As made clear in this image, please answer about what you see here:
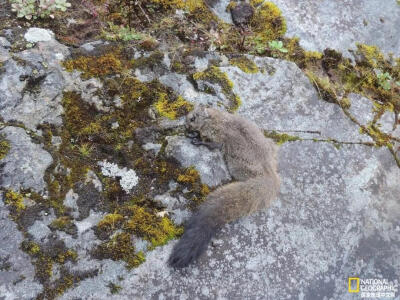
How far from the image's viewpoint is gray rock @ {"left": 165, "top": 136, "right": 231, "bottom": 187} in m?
3.97

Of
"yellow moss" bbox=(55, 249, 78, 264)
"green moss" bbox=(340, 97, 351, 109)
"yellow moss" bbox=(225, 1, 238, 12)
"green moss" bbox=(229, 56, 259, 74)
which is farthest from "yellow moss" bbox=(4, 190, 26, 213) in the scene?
"green moss" bbox=(340, 97, 351, 109)

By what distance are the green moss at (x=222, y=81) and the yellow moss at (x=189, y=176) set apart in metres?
1.13

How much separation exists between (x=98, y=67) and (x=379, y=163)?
12.2 ft

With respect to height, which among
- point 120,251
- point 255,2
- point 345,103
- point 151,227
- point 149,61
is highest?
point 255,2

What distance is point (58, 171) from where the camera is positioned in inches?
142

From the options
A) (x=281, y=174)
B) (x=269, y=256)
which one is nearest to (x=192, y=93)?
(x=281, y=174)

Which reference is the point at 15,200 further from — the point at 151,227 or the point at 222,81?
the point at 222,81

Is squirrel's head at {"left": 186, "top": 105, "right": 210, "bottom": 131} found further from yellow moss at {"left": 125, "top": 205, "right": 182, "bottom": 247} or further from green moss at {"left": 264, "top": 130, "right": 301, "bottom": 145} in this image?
yellow moss at {"left": 125, "top": 205, "right": 182, "bottom": 247}

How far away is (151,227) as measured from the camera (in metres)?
3.51

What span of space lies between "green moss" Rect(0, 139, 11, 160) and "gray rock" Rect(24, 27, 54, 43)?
144 cm

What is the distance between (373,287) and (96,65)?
13.1 ft

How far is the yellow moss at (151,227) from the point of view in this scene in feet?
11.4

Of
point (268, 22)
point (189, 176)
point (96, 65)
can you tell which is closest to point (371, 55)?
point (268, 22)

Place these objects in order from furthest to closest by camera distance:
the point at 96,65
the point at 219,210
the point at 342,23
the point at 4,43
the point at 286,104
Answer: the point at 342,23, the point at 286,104, the point at 96,65, the point at 4,43, the point at 219,210
